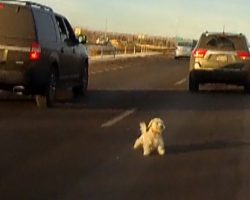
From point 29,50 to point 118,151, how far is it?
206 inches

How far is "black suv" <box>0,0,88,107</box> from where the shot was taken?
15.0 metres

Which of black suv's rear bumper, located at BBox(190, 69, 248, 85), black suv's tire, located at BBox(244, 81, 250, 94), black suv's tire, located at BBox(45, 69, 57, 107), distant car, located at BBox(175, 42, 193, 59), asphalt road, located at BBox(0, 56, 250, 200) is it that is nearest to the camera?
asphalt road, located at BBox(0, 56, 250, 200)

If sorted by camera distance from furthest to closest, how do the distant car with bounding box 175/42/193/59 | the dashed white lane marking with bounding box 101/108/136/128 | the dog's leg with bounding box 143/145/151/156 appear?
the distant car with bounding box 175/42/193/59 → the dashed white lane marking with bounding box 101/108/136/128 → the dog's leg with bounding box 143/145/151/156

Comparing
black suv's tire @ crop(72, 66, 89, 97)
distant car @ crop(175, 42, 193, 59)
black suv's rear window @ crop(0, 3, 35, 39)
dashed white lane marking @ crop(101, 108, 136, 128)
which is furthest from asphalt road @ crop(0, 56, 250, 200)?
distant car @ crop(175, 42, 193, 59)

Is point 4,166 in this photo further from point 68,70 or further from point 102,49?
point 102,49

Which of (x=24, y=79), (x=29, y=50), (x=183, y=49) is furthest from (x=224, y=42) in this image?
(x=183, y=49)

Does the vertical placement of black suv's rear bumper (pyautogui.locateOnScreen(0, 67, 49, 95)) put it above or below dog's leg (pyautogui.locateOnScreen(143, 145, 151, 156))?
above

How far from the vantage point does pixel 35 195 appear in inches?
293

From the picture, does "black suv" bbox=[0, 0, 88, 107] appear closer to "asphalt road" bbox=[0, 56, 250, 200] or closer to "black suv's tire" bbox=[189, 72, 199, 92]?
"asphalt road" bbox=[0, 56, 250, 200]

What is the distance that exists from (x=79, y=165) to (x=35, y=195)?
1747 mm

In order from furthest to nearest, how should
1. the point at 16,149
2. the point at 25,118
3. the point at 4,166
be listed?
the point at 25,118, the point at 16,149, the point at 4,166

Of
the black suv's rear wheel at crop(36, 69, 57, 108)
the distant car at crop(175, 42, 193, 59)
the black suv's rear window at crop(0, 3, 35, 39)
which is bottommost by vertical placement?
the distant car at crop(175, 42, 193, 59)

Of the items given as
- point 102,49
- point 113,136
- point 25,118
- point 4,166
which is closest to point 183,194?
point 4,166

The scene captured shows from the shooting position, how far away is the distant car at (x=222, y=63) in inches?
872
